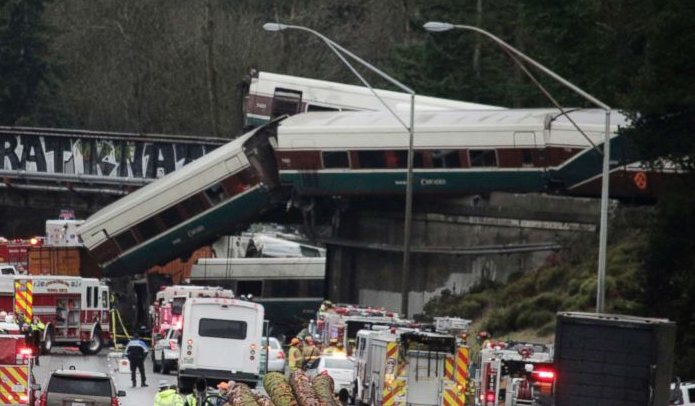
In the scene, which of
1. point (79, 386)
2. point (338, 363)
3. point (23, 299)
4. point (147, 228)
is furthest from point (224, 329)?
point (147, 228)

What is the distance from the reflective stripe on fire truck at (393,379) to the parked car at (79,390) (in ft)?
23.5

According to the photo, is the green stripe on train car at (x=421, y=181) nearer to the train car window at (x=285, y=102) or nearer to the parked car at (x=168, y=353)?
the train car window at (x=285, y=102)

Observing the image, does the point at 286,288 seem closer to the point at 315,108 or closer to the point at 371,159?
the point at 315,108

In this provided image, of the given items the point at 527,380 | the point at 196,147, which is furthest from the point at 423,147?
the point at 527,380

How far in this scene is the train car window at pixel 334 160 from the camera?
62375mm

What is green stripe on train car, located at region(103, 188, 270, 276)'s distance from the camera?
6322 centimetres

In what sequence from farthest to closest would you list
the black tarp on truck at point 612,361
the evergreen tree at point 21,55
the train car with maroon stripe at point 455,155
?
the evergreen tree at point 21,55 < the train car with maroon stripe at point 455,155 < the black tarp on truck at point 612,361

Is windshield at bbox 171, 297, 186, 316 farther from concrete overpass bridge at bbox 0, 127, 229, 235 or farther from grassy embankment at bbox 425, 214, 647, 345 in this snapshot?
concrete overpass bridge at bbox 0, 127, 229, 235

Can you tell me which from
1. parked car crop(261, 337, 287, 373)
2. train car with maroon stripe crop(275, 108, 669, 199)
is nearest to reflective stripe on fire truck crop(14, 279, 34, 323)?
parked car crop(261, 337, 287, 373)

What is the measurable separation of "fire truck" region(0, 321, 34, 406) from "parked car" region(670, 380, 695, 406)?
11474 millimetres

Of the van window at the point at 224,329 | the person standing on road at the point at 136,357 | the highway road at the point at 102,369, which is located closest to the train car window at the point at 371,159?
the highway road at the point at 102,369

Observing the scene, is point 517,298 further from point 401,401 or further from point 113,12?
point 113,12

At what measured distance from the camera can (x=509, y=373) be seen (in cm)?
3866

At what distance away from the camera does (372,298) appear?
66812 mm
